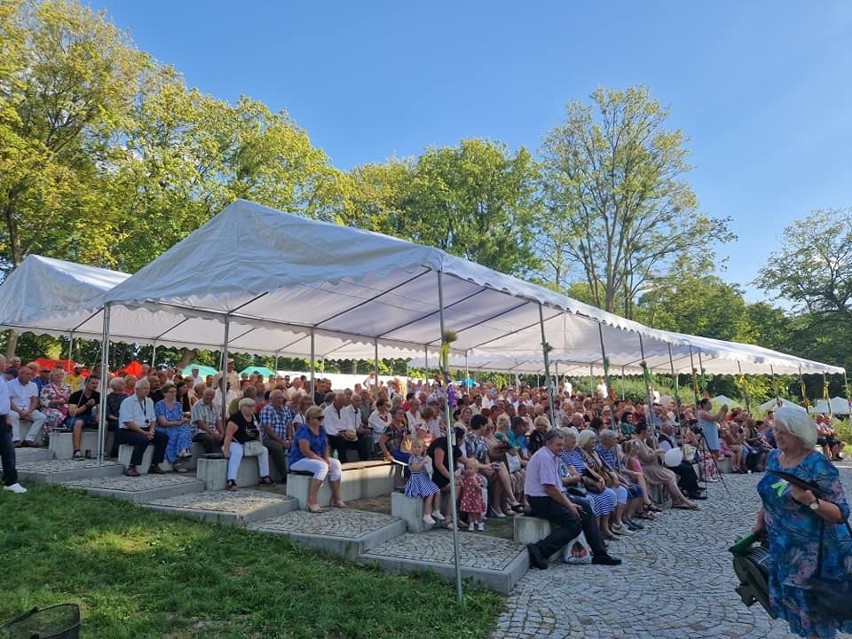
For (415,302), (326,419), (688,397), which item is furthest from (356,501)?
(688,397)

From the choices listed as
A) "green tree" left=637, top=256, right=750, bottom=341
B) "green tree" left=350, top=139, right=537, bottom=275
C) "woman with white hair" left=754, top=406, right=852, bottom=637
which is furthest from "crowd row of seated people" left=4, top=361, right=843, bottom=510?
"green tree" left=637, top=256, right=750, bottom=341

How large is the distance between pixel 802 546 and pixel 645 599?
214 centimetres

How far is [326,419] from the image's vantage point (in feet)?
29.7

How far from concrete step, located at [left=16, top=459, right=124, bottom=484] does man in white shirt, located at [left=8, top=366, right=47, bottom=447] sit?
130 cm

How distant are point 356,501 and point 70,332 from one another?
865 centimetres

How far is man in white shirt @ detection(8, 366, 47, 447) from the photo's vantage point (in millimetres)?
8688

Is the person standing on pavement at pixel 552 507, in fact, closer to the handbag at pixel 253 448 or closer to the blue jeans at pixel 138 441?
the handbag at pixel 253 448

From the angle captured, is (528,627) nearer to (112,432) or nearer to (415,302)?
(415,302)

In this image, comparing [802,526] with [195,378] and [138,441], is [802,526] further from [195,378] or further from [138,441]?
[195,378]

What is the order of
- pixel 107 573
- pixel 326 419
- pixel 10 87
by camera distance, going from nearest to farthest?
pixel 107 573 < pixel 326 419 < pixel 10 87

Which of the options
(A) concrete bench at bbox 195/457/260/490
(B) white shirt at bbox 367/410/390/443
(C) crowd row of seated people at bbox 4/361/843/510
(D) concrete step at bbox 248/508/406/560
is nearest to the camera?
(D) concrete step at bbox 248/508/406/560

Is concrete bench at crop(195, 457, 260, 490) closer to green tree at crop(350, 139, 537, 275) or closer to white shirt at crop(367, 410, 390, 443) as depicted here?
white shirt at crop(367, 410, 390, 443)

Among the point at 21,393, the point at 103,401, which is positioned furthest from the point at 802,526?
the point at 21,393

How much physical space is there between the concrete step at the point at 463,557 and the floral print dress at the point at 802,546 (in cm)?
232
